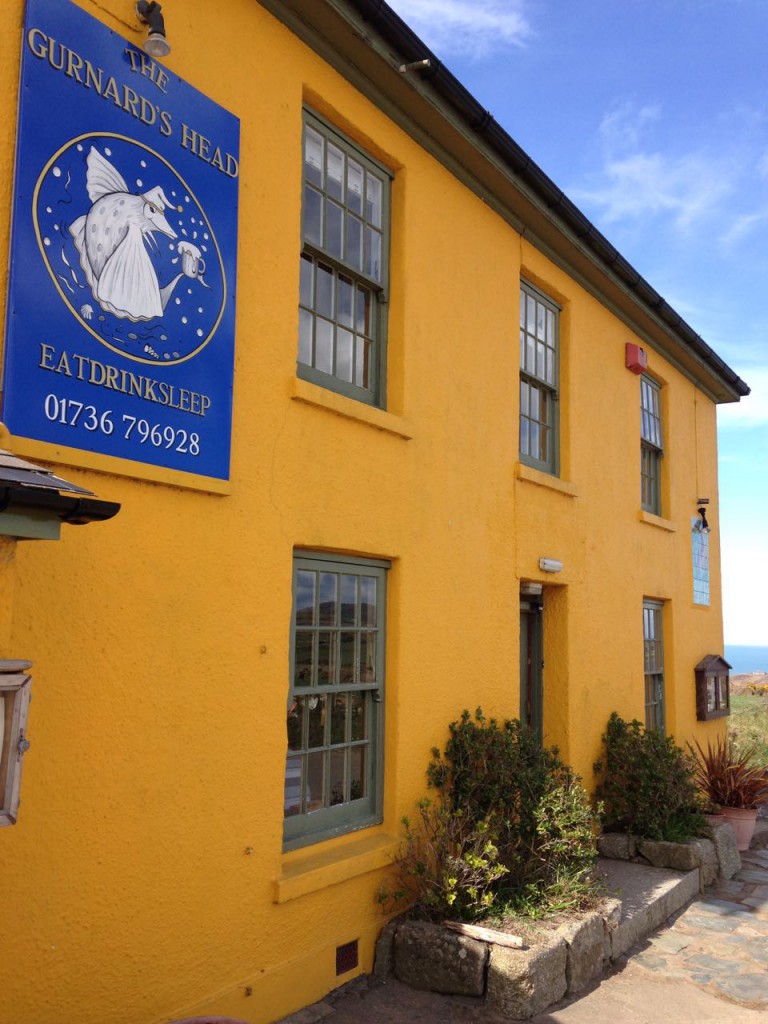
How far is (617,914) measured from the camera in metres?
6.04

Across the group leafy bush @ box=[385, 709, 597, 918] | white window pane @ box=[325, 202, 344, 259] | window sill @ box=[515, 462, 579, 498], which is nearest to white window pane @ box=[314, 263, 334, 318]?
white window pane @ box=[325, 202, 344, 259]

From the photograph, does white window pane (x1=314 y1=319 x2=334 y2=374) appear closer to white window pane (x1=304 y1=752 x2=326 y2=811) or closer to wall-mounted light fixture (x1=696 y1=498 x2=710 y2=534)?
white window pane (x1=304 y1=752 x2=326 y2=811)

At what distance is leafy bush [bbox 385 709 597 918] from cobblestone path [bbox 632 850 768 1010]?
2.77ft

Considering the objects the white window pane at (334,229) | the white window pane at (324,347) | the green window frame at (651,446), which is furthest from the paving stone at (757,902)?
the white window pane at (334,229)

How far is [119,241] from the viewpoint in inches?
163

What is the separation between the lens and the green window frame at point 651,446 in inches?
432

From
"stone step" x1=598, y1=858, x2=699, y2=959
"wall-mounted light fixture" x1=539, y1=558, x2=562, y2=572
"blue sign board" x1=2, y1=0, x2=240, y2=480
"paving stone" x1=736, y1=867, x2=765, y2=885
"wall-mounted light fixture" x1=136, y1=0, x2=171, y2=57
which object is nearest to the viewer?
"blue sign board" x1=2, y1=0, x2=240, y2=480

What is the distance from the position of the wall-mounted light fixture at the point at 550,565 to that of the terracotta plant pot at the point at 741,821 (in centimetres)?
365

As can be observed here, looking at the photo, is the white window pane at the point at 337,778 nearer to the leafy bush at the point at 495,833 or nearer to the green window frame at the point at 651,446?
the leafy bush at the point at 495,833

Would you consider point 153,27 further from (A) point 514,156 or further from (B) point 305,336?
(A) point 514,156

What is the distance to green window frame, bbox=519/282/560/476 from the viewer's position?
8.23m

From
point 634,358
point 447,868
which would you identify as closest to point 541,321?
point 634,358

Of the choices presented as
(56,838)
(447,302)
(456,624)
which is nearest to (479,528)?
(456,624)

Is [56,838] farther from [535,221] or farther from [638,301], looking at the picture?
[638,301]
